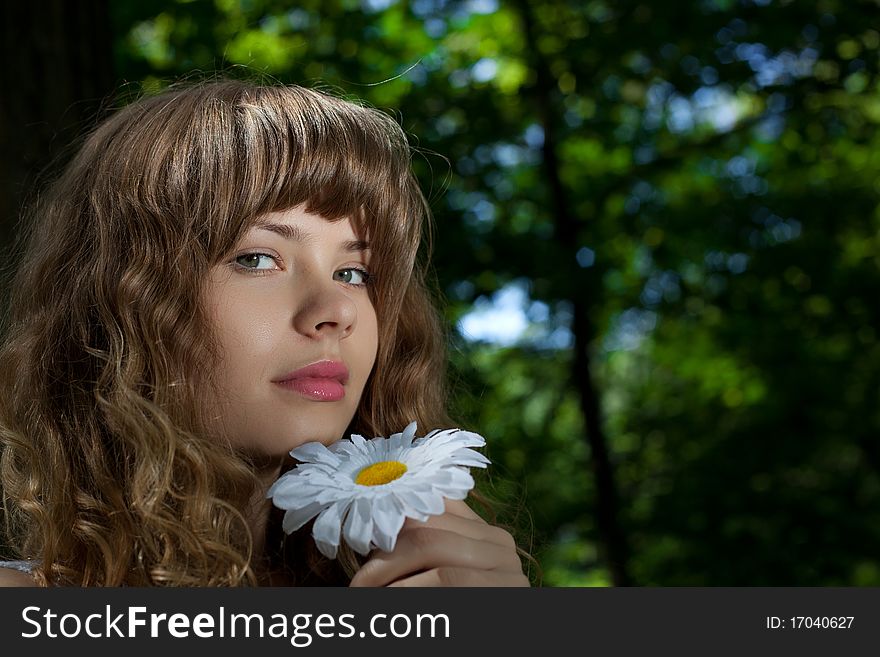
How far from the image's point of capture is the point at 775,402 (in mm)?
5980

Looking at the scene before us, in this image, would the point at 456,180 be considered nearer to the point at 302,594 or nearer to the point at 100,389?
the point at 100,389

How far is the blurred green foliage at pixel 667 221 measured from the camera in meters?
4.92

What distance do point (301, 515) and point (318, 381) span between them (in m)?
0.36

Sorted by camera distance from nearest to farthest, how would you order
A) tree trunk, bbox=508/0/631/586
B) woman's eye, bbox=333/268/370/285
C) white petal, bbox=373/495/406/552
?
white petal, bbox=373/495/406/552
woman's eye, bbox=333/268/370/285
tree trunk, bbox=508/0/631/586

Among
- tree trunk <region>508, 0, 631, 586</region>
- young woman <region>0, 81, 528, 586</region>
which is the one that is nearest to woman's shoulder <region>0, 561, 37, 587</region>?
young woman <region>0, 81, 528, 586</region>

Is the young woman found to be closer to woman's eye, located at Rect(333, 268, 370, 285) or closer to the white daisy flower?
woman's eye, located at Rect(333, 268, 370, 285)

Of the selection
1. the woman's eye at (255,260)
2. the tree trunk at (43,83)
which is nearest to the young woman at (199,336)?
the woman's eye at (255,260)

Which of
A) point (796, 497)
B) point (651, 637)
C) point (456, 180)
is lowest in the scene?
point (796, 497)

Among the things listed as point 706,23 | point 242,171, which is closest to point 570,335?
point 706,23

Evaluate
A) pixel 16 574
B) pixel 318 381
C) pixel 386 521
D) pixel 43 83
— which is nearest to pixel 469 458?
pixel 386 521

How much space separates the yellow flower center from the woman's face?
0.29 m

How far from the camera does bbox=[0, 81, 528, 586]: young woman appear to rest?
5.89 feet

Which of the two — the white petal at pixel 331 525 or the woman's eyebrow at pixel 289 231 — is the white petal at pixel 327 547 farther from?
the woman's eyebrow at pixel 289 231

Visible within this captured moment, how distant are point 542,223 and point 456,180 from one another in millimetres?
1010
